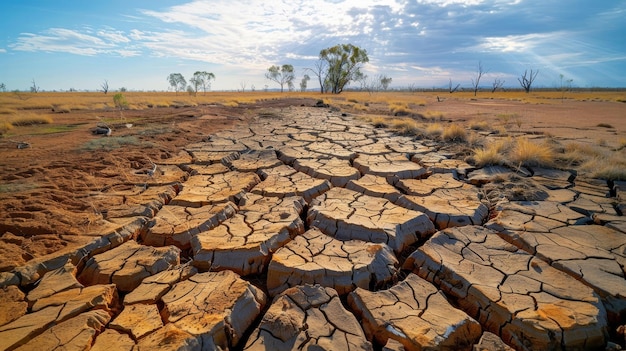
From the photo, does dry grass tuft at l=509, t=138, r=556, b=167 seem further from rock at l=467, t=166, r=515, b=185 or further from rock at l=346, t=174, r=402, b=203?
rock at l=346, t=174, r=402, b=203

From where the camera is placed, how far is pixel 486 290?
1.85m

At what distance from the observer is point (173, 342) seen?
1441 mm

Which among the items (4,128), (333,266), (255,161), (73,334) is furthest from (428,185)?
(4,128)

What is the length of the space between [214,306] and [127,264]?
0.89m

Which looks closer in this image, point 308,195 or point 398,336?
point 398,336

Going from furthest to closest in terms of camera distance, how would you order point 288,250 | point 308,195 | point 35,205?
point 308,195
point 35,205
point 288,250

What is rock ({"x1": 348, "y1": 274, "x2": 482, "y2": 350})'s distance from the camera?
1.53 m

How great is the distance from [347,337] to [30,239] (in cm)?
258

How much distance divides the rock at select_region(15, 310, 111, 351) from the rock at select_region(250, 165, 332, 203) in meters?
1.92

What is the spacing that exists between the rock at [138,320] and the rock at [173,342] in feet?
0.23

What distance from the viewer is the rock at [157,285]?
1.82 m

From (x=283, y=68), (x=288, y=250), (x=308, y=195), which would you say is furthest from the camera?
(x=283, y=68)

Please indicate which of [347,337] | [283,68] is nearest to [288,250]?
[347,337]

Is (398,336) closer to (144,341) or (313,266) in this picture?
(313,266)
